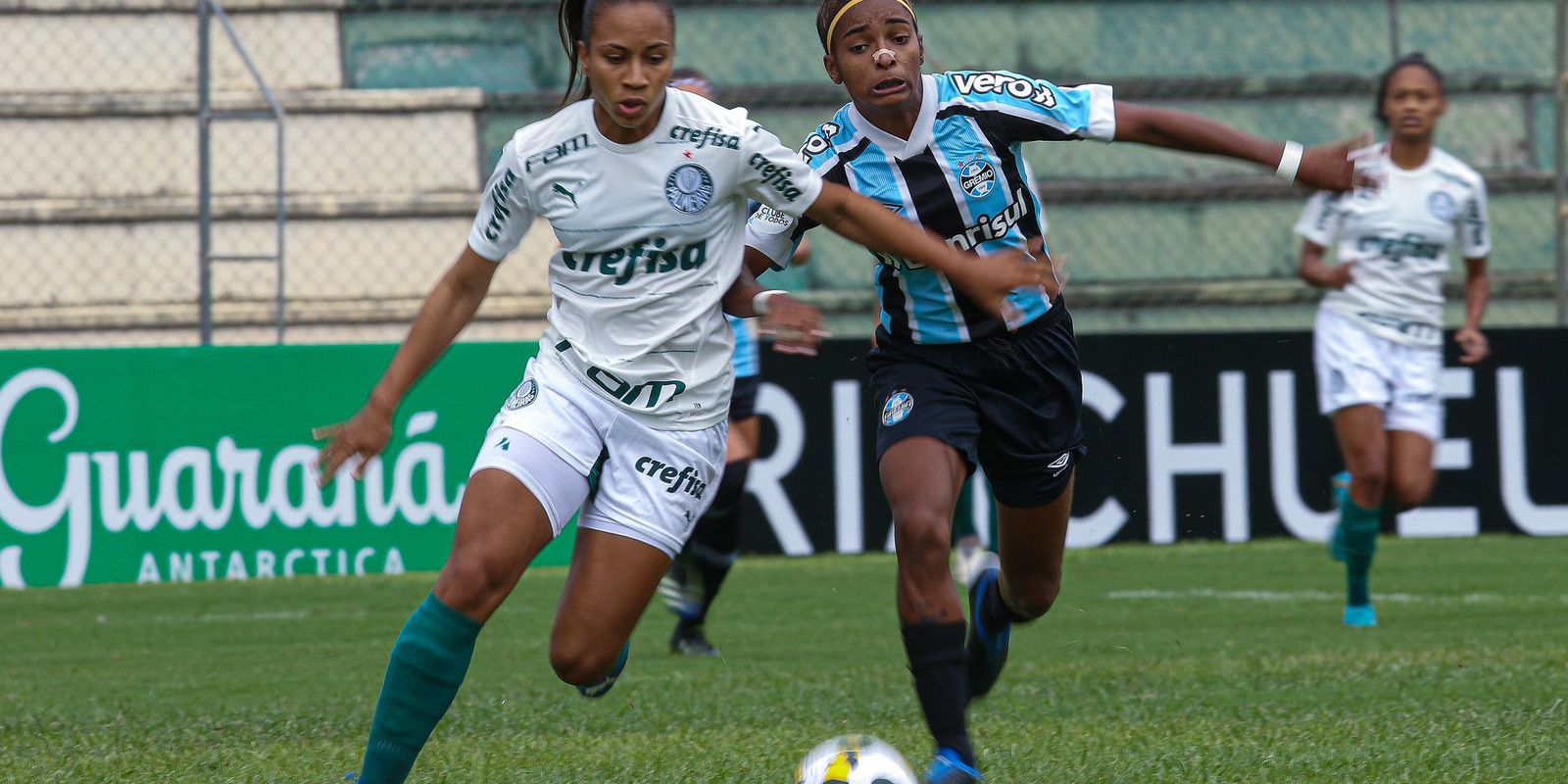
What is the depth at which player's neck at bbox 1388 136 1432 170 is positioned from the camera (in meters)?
9.39

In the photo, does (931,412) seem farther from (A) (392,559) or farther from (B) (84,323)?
(B) (84,323)

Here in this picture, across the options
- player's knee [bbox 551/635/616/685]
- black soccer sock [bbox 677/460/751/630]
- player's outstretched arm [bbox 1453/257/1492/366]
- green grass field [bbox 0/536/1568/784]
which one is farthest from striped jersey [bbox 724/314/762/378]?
player's knee [bbox 551/635/616/685]

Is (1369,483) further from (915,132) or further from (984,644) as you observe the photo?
(915,132)

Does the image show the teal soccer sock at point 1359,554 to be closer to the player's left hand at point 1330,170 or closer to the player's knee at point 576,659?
the player's left hand at point 1330,170

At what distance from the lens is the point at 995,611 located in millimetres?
6016

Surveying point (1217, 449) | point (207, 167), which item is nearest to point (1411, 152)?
point (1217, 449)

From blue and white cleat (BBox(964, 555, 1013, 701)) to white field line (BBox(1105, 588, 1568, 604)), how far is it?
377cm

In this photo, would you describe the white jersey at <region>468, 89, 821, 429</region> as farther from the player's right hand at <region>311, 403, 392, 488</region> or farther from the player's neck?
the player's neck

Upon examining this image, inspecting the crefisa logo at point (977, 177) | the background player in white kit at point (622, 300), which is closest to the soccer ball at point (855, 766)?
the background player in white kit at point (622, 300)

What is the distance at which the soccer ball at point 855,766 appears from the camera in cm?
439

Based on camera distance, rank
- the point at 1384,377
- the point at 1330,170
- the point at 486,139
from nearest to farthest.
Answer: the point at 1330,170 → the point at 1384,377 → the point at 486,139

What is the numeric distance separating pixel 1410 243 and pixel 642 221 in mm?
5650

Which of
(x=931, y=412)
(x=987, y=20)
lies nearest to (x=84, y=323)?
(x=987, y=20)

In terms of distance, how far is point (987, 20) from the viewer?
16047 millimetres
